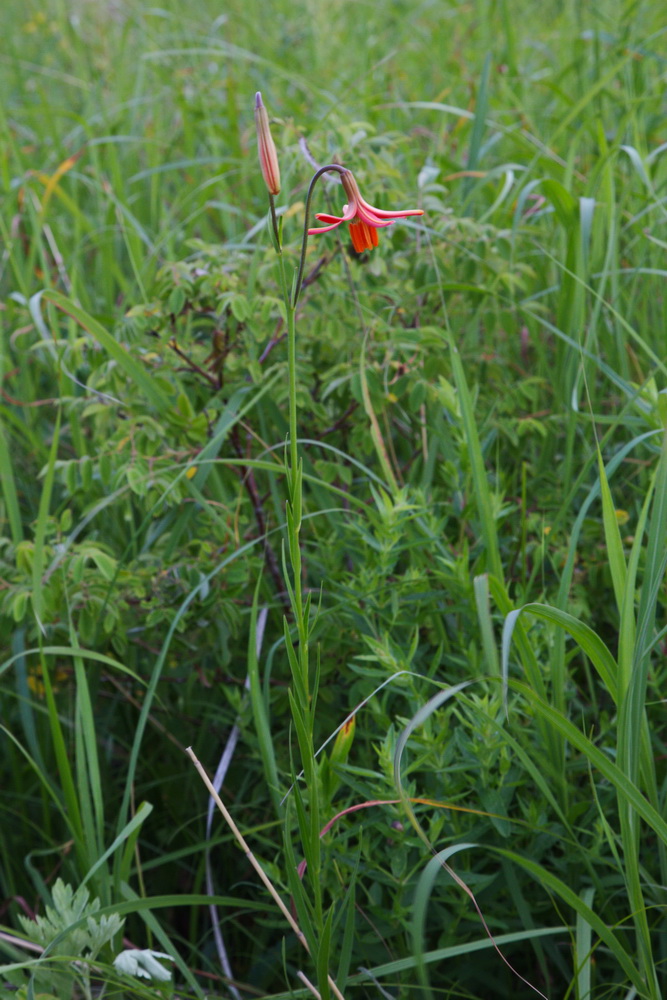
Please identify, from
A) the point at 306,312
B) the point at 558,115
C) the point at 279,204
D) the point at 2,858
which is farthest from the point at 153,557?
the point at 558,115

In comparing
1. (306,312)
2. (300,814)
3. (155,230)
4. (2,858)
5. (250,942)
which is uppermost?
(155,230)

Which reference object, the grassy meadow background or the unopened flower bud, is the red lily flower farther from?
the grassy meadow background

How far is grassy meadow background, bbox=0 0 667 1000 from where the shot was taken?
1144 millimetres

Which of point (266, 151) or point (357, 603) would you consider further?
point (357, 603)

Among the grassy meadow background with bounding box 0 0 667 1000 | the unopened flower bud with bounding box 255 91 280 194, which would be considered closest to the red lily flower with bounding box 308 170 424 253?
the unopened flower bud with bounding box 255 91 280 194

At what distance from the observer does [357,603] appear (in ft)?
4.36

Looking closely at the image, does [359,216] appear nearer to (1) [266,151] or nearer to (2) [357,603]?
(1) [266,151]

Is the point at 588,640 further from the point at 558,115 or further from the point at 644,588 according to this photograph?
the point at 558,115

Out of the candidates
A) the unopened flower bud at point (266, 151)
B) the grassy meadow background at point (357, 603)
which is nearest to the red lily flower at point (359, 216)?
the unopened flower bud at point (266, 151)

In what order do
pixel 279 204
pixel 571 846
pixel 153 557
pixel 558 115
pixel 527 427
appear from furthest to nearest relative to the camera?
pixel 558 115 < pixel 279 204 < pixel 527 427 < pixel 153 557 < pixel 571 846

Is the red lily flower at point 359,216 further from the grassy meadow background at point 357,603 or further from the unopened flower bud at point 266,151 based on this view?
the grassy meadow background at point 357,603

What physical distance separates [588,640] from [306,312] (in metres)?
0.92

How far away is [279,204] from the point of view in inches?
71.5

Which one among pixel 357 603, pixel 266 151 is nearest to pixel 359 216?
pixel 266 151
